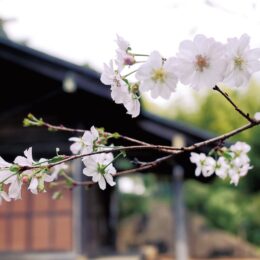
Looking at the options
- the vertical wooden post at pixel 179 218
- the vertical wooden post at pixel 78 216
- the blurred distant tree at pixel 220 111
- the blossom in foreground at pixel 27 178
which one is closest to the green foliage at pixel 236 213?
the blurred distant tree at pixel 220 111

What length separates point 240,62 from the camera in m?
1.09

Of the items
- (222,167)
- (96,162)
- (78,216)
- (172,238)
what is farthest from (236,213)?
(96,162)

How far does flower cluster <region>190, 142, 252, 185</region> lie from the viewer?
183cm

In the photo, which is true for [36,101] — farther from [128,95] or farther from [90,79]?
[128,95]

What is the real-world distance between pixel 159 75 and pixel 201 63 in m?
0.10

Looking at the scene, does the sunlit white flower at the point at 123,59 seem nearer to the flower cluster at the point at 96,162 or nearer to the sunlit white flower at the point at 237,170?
the flower cluster at the point at 96,162

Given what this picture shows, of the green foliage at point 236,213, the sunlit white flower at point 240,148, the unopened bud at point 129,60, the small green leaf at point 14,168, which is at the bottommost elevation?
the small green leaf at point 14,168

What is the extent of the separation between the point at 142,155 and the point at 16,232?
7.04 feet

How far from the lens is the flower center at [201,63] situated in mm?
1024

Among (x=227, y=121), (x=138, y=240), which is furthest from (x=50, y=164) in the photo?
(x=227, y=121)

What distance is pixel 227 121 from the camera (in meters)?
26.0

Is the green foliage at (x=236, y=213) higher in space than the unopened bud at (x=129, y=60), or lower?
higher

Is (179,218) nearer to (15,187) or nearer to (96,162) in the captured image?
(96,162)

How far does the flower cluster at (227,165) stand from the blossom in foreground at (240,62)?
737 millimetres
